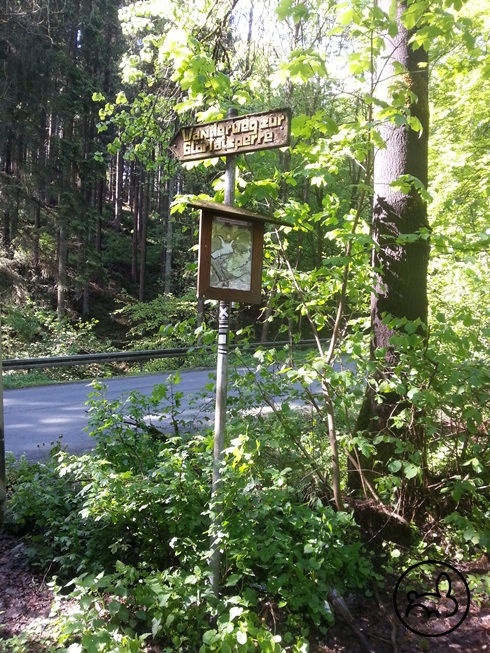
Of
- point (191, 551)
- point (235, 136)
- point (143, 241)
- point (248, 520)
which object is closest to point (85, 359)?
point (191, 551)

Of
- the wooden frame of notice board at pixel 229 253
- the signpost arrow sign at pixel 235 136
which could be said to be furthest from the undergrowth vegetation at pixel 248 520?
A: the signpost arrow sign at pixel 235 136

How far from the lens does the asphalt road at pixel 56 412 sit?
6016 mm

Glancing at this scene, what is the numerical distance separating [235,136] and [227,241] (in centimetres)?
61

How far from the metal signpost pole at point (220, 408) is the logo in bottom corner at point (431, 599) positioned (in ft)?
4.12

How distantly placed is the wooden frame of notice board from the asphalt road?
1.18m

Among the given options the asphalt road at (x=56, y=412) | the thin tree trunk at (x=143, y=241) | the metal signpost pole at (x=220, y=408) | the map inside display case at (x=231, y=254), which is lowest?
the asphalt road at (x=56, y=412)

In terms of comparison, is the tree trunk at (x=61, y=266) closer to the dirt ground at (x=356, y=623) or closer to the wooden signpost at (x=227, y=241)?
the dirt ground at (x=356, y=623)

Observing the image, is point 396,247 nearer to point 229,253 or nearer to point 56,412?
point 229,253

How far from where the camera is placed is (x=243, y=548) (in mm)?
2982

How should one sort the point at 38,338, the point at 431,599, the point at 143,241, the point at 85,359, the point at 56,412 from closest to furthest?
the point at 431,599 < the point at 56,412 < the point at 85,359 < the point at 38,338 < the point at 143,241

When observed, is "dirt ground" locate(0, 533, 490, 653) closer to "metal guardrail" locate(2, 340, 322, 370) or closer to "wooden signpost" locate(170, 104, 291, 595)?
"wooden signpost" locate(170, 104, 291, 595)

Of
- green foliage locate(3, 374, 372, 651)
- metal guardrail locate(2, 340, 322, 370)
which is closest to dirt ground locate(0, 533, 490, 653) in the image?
green foliage locate(3, 374, 372, 651)

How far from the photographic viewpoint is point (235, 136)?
2977mm

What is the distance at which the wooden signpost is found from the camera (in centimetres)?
288
